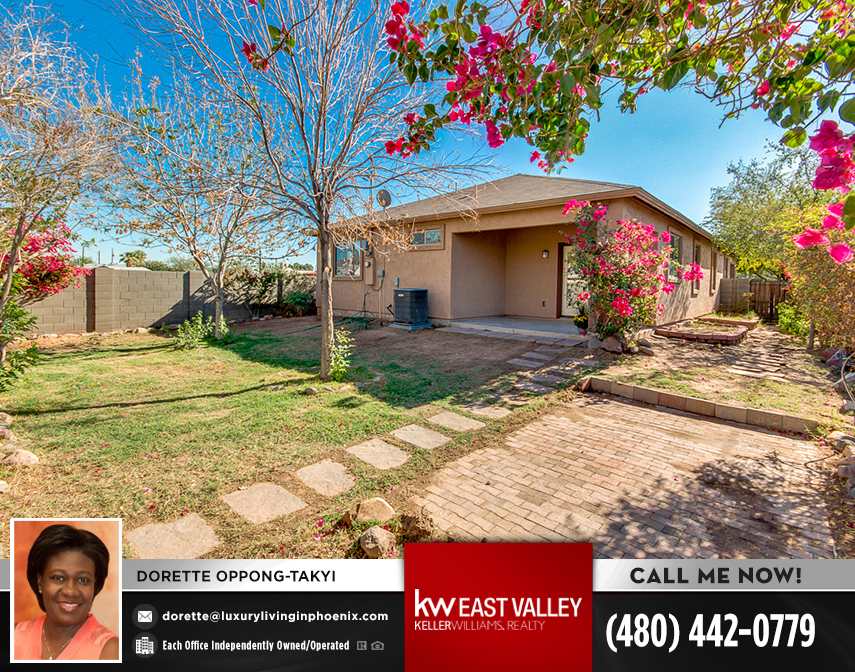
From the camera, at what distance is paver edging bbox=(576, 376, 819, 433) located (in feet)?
13.7

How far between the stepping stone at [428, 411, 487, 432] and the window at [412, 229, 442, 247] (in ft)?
23.8

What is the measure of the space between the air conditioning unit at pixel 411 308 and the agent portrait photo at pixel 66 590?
8.95 metres

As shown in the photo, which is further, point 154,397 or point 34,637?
point 154,397

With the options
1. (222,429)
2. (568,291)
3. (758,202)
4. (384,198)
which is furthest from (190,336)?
(758,202)

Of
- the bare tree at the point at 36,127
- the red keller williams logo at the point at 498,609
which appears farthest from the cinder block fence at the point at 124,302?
the red keller williams logo at the point at 498,609

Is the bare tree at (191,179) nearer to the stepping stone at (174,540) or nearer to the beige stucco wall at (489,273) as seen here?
the stepping stone at (174,540)

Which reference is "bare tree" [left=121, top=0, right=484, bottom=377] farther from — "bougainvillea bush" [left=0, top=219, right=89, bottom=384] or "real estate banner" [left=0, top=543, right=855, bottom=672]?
"real estate banner" [left=0, top=543, right=855, bottom=672]

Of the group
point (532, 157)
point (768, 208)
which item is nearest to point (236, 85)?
point (532, 157)

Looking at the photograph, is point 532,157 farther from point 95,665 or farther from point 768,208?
point 768,208

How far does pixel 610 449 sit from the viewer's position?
12.2ft

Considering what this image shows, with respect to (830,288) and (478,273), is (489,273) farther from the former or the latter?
(830,288)

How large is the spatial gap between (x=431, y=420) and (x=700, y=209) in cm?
2184

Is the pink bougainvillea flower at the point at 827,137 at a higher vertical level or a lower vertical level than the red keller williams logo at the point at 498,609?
higher

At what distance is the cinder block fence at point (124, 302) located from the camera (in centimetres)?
983
